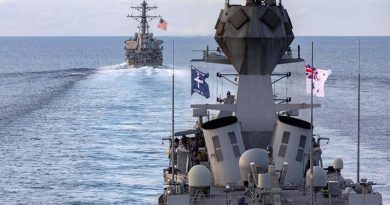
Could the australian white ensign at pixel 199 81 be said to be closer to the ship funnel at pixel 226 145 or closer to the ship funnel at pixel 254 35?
the ship funnel at pixel 254 35

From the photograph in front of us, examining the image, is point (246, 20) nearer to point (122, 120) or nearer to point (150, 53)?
point (122, 120)

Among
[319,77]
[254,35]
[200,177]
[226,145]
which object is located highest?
[254,35]

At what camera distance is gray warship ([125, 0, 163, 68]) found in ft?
587

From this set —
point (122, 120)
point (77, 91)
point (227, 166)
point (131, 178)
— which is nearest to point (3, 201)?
point (131, 178)

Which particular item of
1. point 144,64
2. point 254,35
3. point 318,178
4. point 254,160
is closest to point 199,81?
point 254,35

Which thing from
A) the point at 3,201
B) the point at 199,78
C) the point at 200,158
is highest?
the point at 199,78

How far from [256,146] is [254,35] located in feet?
12.1

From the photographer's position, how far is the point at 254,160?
27.9 meters

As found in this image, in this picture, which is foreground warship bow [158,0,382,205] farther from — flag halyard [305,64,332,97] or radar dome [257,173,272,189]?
flag halyard [305,64,332,97]

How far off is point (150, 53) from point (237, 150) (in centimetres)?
15048

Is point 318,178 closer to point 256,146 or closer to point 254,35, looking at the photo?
point 256,146

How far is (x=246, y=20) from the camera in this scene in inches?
1241

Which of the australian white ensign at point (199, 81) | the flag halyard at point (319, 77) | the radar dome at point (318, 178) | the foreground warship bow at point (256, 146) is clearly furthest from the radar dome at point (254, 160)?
the australian white ensign at point (199, 81)

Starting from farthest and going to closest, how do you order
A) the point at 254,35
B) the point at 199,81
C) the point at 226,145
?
the point at 199,81 → the point at 254,35 → the point at 226,145
